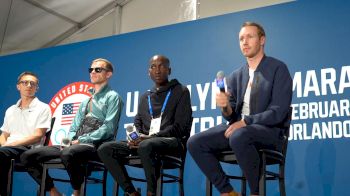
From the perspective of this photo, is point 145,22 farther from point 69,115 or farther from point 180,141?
point 180,141

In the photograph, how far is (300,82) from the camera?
467 centimetres

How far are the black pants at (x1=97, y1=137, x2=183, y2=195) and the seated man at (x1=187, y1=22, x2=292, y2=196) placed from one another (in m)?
0.35

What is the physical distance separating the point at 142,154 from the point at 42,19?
14.8 ft

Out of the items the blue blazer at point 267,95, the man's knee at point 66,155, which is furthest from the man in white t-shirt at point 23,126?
the blue blazer at point 267,95

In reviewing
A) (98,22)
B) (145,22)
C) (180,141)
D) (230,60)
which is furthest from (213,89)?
(98,22)

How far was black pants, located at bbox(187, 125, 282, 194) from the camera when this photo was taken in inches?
121

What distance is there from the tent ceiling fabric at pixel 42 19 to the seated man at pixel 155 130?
3601 millimetres

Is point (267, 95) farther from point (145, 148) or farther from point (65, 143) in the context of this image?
point (65, 143)

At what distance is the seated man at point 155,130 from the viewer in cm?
A: 364

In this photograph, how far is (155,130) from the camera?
12.8ft

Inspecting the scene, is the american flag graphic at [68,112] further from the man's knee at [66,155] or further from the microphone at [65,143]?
the man's knee at [66,155]

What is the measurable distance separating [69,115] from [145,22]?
1897 millimetres

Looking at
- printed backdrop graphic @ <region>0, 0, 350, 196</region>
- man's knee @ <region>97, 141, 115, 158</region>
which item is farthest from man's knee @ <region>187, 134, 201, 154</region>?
printed backdrop graphic @ <region>0, 0, 350, 196</region>

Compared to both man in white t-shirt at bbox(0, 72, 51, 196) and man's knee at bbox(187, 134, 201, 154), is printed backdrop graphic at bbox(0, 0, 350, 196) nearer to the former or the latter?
man in white t-shirt at bbox(0, 72, 51, 196)
